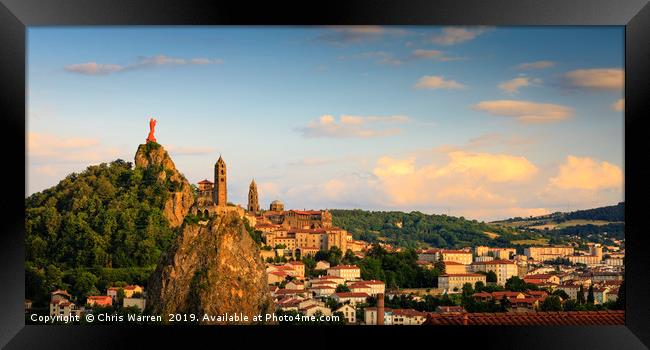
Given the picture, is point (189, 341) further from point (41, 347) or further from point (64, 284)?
point (64, 284)

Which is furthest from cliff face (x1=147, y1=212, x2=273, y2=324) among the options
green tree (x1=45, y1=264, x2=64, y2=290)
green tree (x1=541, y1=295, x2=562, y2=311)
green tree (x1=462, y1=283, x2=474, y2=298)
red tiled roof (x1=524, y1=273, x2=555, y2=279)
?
red tiled roof (x1=524, y1=273, x2=555, y2=279)

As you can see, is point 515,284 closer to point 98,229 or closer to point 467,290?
point 467,290

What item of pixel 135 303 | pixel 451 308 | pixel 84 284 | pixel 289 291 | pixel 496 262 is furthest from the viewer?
pixel 496 262

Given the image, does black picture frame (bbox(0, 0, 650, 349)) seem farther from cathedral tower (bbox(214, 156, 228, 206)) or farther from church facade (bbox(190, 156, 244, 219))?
church facade (bbox(190, 156, 244, 219))

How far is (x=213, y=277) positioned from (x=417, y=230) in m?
7.63

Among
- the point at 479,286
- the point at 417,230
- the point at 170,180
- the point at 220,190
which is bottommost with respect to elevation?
the point at 479,286

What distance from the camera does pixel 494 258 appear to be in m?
18.8

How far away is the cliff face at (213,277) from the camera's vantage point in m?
11.3

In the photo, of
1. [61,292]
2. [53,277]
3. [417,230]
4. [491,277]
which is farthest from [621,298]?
[417,230]

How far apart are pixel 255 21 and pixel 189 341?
1.53 m

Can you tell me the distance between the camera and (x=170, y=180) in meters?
22.5

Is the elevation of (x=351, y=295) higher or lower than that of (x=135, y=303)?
higher

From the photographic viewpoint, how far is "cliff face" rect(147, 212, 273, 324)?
37.1 ft

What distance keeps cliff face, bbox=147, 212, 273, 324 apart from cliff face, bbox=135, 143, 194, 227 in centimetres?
529
